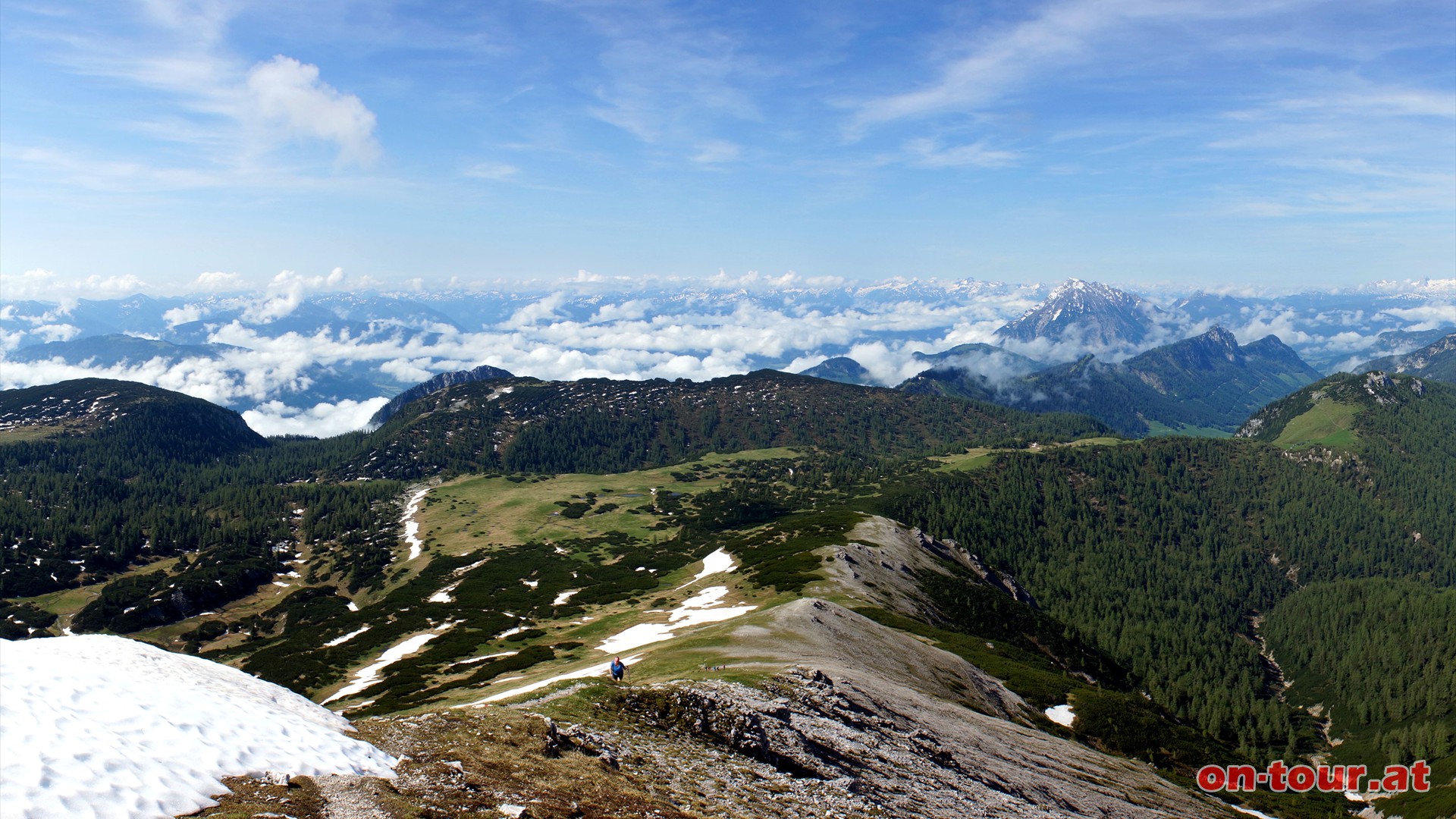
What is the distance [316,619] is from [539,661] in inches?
5292

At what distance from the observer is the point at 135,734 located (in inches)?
939

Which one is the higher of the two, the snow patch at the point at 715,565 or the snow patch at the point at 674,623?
the snow patch at the point at 674,623

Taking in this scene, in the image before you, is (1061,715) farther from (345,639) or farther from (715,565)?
(345,639)

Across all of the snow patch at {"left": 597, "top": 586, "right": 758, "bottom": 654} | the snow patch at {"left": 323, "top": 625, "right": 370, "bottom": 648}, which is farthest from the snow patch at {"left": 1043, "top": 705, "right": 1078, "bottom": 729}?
the snow patch at {"left": 323, "top": 625, "right": 370, "bottom": 648}

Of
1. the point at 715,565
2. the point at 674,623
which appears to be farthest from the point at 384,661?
the point at 715,565

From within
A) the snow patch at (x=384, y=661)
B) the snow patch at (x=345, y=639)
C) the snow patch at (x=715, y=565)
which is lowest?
the snow patch at (x=345, y=639)

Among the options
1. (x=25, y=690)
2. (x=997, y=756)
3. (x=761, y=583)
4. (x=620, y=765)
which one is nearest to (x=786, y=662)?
(x=997, y=756)

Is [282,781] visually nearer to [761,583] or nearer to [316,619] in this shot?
[761,583]

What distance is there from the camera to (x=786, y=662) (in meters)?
64.9

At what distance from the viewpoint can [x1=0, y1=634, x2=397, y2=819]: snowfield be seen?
19781 millimetres

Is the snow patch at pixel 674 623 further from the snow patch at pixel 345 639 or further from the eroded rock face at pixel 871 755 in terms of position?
the snow patch at pixel 345 639

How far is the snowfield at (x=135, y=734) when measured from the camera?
19.8 metres

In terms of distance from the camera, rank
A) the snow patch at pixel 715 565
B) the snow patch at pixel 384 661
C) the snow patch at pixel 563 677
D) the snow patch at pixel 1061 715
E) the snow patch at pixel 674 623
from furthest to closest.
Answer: the snow patch at pixel 715 565, the snow patch at pixel 384 661, the snow patch at pixel 674 623, the snow patch at pixel 1061 715, the snow patch at pixel 563 677

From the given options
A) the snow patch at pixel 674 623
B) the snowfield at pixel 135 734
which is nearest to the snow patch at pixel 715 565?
the snow patch at pixel 674 623
